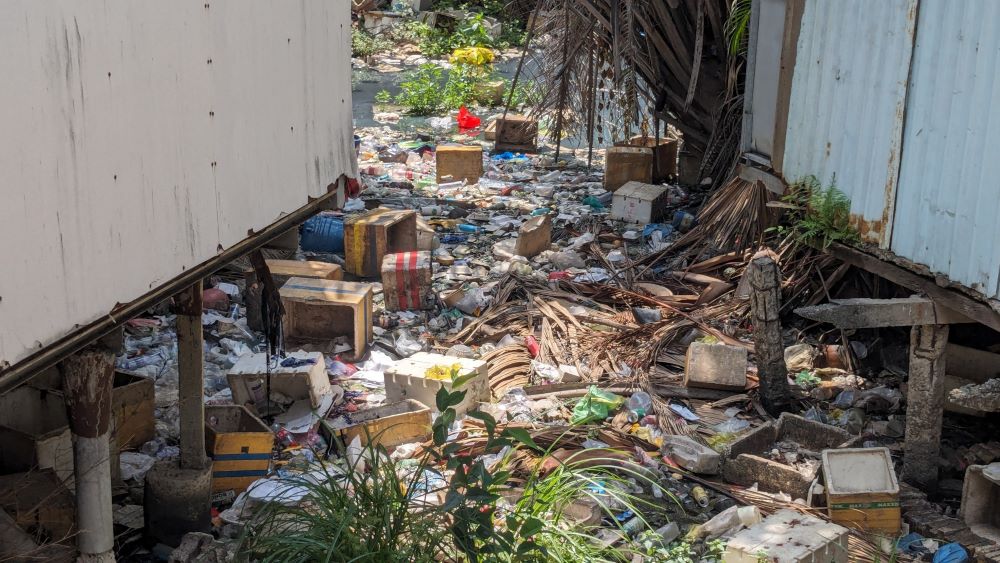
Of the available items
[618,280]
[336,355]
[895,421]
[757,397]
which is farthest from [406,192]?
[895,421]

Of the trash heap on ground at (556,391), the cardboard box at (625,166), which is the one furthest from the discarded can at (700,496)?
the cardboard box at (625,166)

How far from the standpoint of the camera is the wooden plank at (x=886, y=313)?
551 cm

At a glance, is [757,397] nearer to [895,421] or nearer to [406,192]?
[895,421]

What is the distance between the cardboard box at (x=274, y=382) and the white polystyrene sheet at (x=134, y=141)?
1.84 meters

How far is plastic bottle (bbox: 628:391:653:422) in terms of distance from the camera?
22.9ft

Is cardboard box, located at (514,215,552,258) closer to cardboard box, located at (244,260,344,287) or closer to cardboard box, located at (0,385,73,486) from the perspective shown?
cardboard box, located at (244,260,344,287)

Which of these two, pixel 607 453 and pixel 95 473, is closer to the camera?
pixel 95 473

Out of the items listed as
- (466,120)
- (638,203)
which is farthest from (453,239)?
(466,120)

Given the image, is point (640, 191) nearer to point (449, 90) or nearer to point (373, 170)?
point (373, 170)

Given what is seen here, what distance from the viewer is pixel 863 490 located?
18.2ft

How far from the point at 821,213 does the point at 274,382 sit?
3.87m

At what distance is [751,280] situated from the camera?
22.4 ft

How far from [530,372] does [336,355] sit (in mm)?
1637

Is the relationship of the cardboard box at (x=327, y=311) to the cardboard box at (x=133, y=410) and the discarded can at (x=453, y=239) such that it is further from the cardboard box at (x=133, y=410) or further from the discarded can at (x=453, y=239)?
the discarded can at (x=453, y=239)
